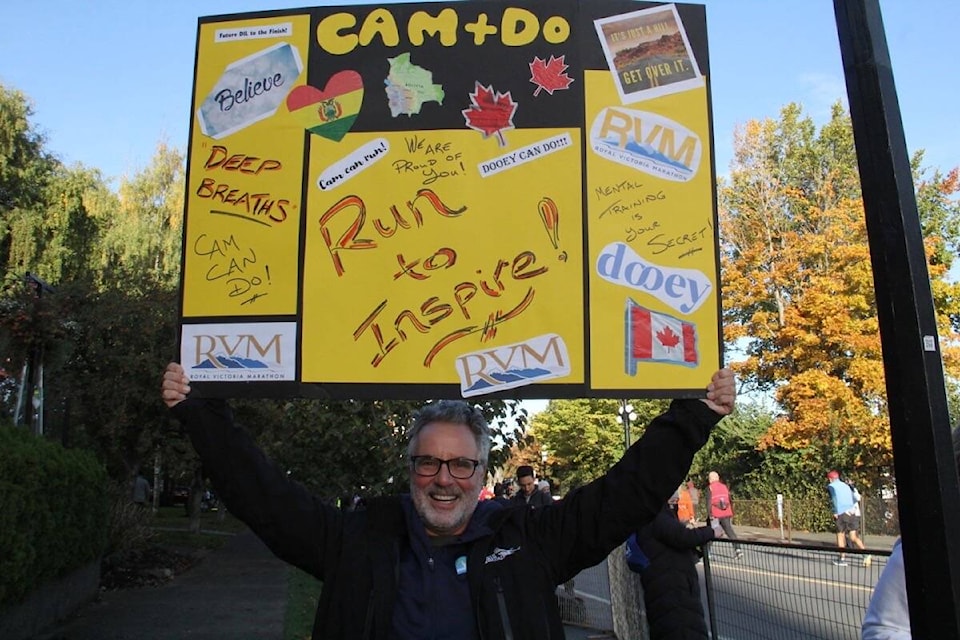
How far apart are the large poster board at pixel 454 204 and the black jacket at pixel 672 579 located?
10.2 feet

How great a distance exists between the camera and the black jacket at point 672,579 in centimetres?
552

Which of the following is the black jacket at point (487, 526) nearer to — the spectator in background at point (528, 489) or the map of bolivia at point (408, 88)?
the map of bolivia at point (408, 88)

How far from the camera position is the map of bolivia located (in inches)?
119

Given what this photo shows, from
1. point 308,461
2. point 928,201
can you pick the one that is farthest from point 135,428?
point 928,201

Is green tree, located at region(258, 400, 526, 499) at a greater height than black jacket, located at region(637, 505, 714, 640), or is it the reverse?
green tree, located at region(258, 400, 526, 499)

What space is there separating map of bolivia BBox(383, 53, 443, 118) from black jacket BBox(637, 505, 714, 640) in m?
3.54

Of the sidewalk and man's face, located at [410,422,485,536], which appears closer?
man's face, located at [410,422,485,536]

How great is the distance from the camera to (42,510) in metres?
8.01

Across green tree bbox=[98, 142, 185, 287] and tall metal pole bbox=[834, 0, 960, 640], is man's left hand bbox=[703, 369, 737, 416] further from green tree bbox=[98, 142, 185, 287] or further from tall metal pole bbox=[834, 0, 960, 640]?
green tree bbox=[98, 142, 185, 287]

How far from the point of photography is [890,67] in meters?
2.50

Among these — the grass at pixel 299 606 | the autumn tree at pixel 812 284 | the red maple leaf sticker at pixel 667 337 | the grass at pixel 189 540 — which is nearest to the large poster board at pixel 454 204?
the red maple leaf sticker at pixel 667 337

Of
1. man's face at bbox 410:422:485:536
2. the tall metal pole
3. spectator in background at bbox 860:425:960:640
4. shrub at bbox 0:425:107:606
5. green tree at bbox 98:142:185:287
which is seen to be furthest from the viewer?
green tree at bbox 98:142:185:287

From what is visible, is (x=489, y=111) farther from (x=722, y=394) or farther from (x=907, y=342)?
(x=907, y=342)

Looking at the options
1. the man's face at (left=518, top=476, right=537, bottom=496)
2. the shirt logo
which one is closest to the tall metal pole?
the shirt logo
